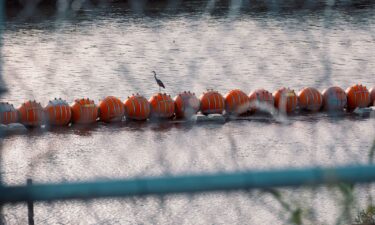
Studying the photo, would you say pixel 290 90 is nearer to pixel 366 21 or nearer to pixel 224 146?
pixel 366 21

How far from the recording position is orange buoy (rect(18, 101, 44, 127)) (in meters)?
7.38

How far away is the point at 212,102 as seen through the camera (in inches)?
305

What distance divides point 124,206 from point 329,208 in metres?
1.43

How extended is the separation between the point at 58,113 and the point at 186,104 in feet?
4.22

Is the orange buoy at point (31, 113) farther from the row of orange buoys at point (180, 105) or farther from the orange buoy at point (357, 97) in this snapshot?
the orange buoy at point (357, 97)

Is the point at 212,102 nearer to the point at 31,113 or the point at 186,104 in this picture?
the point at 186,104

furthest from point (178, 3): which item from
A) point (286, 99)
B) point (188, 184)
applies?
point (188, 184)

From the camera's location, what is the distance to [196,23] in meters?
5.59

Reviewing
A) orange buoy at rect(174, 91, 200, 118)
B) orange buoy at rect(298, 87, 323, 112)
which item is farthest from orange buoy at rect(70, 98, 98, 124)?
orange buoy at rect(298, 87, 323, 112)

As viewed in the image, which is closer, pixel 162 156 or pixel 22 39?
pixel 162 156

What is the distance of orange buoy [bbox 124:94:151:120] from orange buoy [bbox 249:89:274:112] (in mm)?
1062

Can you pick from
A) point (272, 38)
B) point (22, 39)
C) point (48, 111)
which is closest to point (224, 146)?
point (272, 38)

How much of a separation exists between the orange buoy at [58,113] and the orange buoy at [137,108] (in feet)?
1.91

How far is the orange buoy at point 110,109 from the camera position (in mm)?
7629
